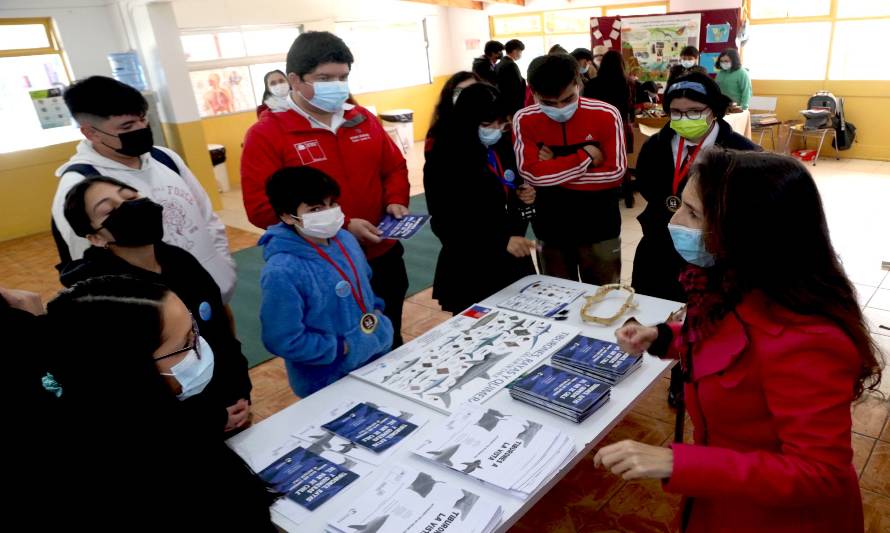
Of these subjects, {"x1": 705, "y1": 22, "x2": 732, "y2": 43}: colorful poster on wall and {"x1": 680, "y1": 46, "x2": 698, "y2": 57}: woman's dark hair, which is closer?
{"x1": 680, "y1": 46, "x2": 698, "y2": 57}: woman's dark hair

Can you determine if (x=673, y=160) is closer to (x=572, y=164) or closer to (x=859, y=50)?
(x=572, y=164)

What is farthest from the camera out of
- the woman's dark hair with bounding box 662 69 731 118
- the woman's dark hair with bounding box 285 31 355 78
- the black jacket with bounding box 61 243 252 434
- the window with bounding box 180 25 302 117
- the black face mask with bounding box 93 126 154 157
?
the window with bounding box 180 25 302 117

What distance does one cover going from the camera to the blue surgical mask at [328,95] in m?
2.25

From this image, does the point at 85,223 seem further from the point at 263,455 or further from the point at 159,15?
the point at 159,15

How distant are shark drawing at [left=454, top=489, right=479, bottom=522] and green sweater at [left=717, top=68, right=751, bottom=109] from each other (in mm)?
6692

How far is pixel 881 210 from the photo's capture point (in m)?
5.18

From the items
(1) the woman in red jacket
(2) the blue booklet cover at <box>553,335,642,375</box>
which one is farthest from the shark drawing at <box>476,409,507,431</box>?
(1) the woman in red jacket

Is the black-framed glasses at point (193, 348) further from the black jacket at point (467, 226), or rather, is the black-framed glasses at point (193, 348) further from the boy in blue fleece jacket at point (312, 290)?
the black jacket at point (467, 226)

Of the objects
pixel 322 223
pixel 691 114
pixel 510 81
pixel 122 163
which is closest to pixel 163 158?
pixel 122 163

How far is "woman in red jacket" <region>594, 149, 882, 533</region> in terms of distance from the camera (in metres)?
0.94

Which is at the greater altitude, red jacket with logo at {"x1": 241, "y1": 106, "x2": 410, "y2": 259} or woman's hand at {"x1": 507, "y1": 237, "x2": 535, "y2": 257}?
red jacket with logo at {"x1": 241, "y1": 106, "x2": 410, "y2": 259}

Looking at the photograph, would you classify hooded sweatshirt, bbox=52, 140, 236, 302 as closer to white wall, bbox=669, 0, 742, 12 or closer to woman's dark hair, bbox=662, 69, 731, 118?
woman's dark hair, bbox=662, 69, 731, 118

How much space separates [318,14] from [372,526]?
9.56m

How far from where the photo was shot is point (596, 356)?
1744mm
